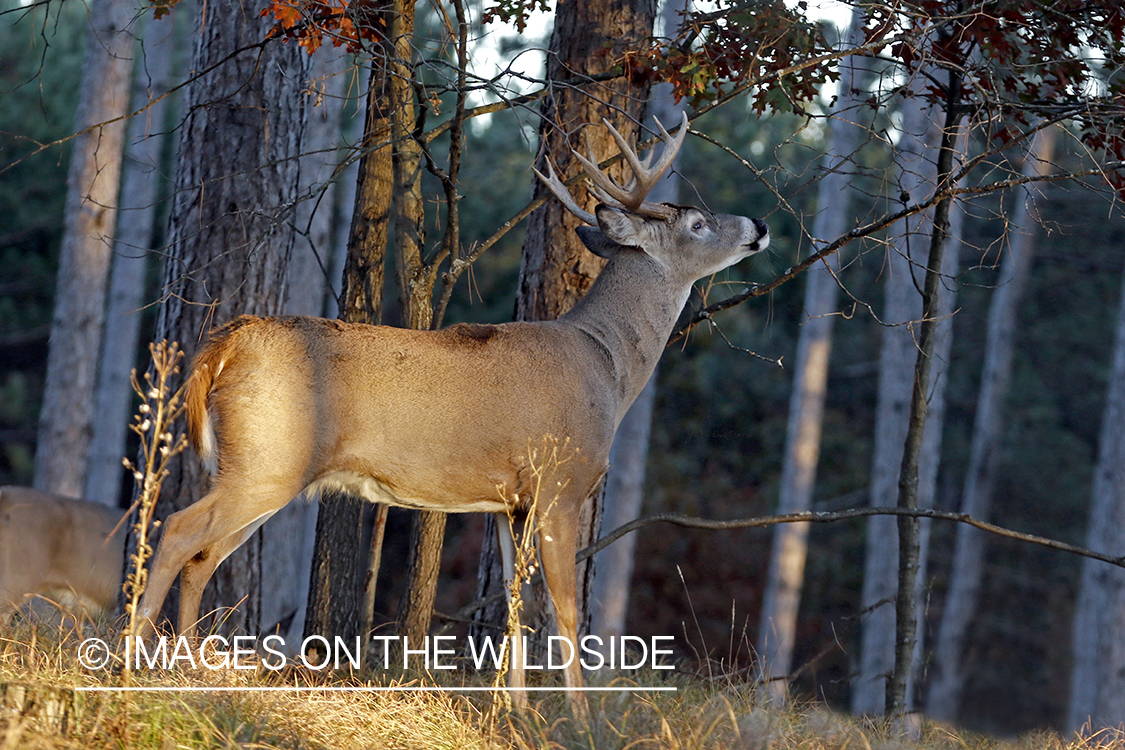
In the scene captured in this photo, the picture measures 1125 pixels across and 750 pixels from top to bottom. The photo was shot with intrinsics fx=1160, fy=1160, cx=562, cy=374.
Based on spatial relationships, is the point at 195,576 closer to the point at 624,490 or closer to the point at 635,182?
the point at 635,182

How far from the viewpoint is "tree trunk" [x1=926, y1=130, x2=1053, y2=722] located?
21438mm

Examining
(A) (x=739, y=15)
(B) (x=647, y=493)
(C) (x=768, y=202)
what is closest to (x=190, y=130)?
(A) (x=739, y=15)

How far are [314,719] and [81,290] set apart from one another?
10.0m

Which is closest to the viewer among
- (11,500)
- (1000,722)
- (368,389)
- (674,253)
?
(368,389)

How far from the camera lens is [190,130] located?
6.94 meters

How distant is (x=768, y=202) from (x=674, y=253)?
1630cm

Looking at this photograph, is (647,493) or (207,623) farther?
(647,493)

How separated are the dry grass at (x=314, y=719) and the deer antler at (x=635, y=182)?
7.72 ft

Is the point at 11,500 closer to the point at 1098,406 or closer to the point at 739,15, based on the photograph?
the point at 739,15

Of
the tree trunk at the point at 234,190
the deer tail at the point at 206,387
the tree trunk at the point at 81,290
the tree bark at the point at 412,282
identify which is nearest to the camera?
the deer tail at the point at 206,387

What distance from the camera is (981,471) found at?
21.7 m

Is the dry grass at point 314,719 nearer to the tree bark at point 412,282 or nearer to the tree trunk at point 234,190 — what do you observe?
the tree bark at point 412,282

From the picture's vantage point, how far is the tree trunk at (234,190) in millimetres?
6746

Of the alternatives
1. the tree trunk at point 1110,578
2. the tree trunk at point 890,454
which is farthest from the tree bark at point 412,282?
the tree trunk at point 890,454
